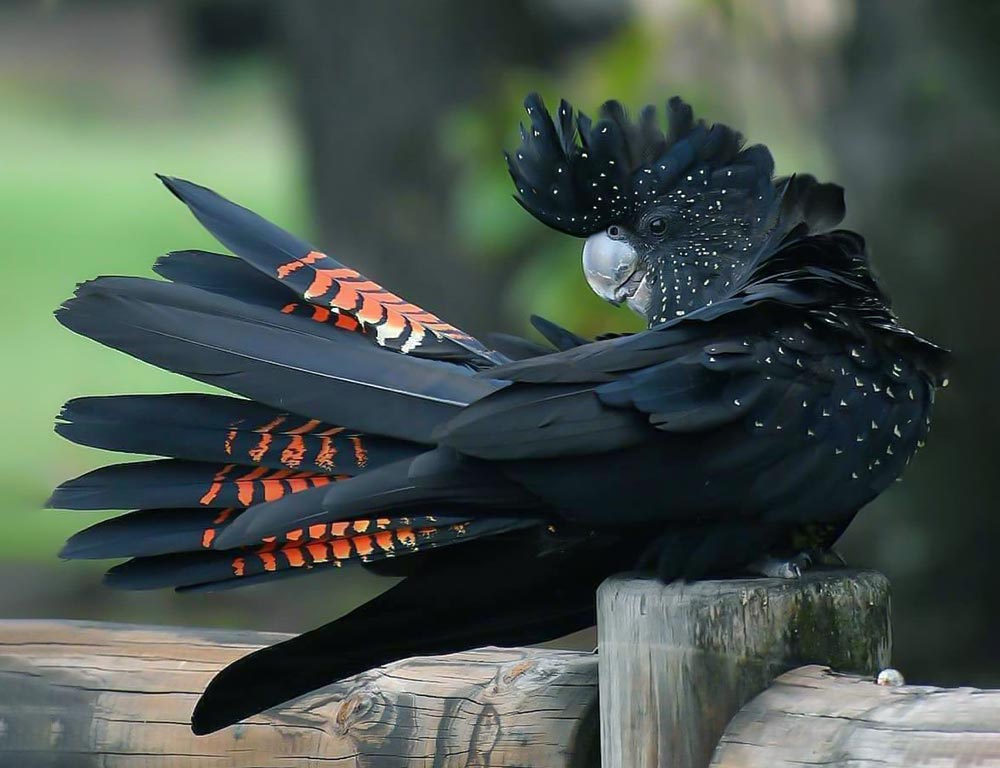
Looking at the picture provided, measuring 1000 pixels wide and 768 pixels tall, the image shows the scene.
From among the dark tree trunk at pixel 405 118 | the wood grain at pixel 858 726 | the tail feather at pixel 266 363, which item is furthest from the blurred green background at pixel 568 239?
the wood grain at pixel 858 726

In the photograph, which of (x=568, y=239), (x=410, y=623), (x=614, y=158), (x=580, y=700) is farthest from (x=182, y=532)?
(x=568, y=239)

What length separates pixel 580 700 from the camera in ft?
6.24

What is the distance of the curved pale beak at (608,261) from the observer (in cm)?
215

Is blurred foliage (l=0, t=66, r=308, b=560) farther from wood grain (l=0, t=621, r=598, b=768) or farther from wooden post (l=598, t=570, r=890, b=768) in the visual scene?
wooden post (l=598, t=570, r=890, b=768)

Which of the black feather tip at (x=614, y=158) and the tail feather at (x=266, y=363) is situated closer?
the tail feather at (x=266, y=363)

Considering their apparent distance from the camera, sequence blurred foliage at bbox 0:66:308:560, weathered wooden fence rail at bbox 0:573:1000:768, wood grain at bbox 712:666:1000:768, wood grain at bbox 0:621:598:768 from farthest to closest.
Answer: blurred foliage at bbox 0:66:308:560
wood grain at bbox 0:621:598:768
weathered wooden fence rail at bbox 0:573:1000:768
wood grain at bbox 712:666:1000:768

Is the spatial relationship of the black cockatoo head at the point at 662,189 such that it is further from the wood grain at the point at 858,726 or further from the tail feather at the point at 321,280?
the wood grain at the point at 858,726

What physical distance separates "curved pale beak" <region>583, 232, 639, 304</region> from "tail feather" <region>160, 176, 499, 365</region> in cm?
31

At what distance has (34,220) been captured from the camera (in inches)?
436

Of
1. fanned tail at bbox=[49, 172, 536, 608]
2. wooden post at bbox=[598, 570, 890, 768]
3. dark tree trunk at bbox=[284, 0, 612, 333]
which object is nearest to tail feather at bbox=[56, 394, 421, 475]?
fanned tail at bbox=[49, 172, 536, 608]

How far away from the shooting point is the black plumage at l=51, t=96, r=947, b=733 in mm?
1652

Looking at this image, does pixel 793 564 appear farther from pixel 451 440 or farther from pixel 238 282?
pixel 238 282

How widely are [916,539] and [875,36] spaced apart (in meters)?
1.63

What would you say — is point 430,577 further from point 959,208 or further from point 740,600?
point 959,208
